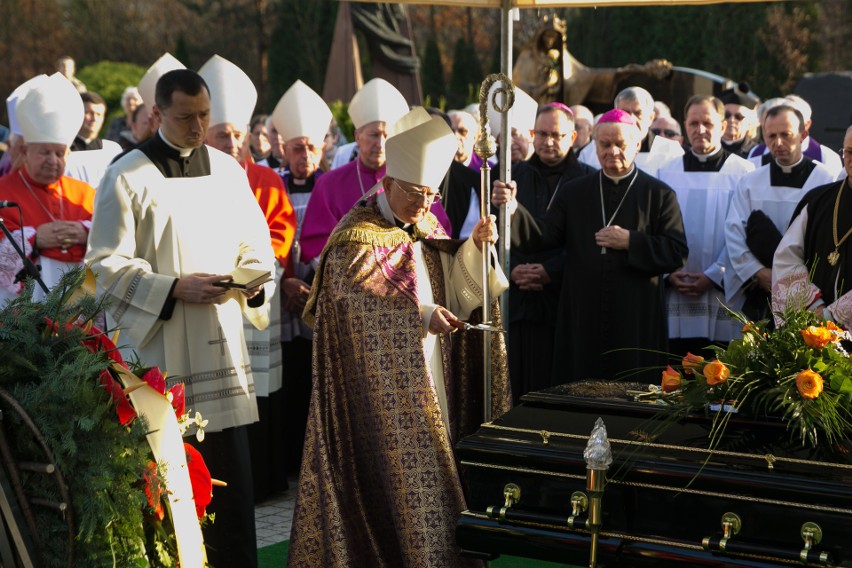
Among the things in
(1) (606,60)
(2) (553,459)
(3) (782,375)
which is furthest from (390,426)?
(1) (606,60)

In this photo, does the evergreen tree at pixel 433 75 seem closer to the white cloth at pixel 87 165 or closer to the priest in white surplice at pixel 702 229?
the priest in white surplice at pixel 702 229

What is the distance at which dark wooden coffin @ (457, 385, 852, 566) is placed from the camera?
345 cm

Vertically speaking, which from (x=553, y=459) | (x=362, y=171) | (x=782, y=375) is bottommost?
(x=553, y=459)

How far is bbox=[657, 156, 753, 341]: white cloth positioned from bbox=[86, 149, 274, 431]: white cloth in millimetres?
3272

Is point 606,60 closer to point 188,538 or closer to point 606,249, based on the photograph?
point 606,249

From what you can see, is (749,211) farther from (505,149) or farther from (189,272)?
(189,272)

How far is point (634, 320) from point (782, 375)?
2.93 m

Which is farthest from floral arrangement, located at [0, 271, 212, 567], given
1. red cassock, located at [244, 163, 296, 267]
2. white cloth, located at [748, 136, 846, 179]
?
white cloth, located at [748, 136, 846, 179]

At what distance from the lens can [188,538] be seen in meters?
2.87

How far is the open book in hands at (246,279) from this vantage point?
4.90 m

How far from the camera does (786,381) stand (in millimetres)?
3717

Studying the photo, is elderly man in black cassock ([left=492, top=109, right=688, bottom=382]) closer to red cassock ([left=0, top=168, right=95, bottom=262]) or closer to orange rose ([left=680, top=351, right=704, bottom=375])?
red cassock ([left=0, top=168, right=95, bottom=262])

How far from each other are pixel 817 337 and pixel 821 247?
2167 millimetres

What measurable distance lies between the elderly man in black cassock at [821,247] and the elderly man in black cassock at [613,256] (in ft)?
2.53
